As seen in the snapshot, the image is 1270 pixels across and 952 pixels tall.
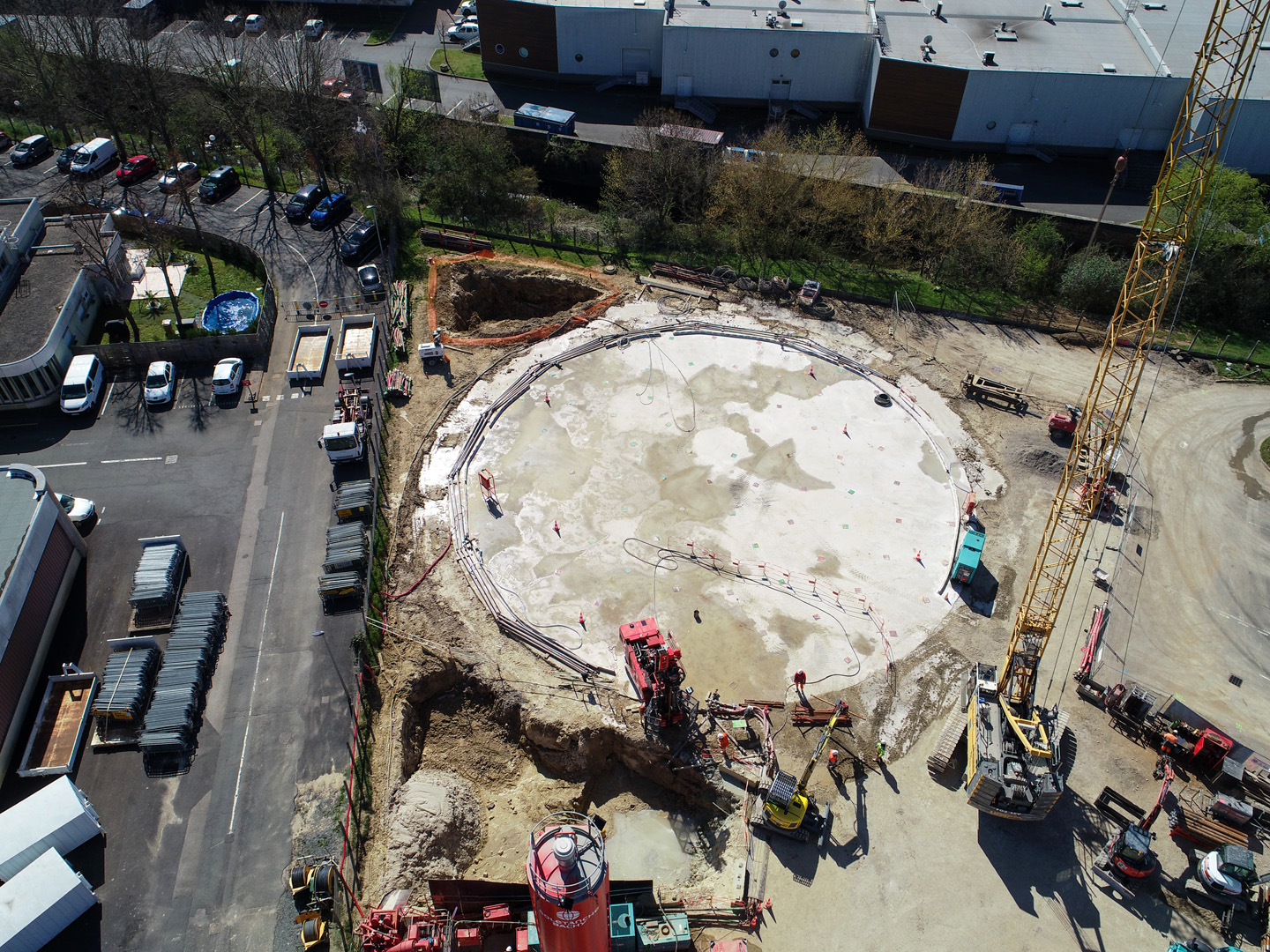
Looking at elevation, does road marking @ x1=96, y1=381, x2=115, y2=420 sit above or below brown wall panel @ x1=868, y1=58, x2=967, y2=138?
below

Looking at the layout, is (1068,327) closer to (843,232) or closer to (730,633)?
(843,232)

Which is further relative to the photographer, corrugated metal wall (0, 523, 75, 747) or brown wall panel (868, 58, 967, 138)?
brown wall panel (868, 58, 967, 138)

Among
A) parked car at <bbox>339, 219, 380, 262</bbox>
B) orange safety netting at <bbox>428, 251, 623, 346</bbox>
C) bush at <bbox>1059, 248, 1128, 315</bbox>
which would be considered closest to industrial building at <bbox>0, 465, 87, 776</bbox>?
orange safety netting at <bbox>428, 251, 623, 346</bbox>

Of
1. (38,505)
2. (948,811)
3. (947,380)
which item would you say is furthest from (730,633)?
(38,505)

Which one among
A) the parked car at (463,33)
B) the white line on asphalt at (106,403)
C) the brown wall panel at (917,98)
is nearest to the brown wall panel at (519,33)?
the parked car at (463,33)

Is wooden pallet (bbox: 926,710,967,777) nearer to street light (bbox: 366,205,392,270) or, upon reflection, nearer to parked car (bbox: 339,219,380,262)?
street light (bbox: 366,205,392,270)

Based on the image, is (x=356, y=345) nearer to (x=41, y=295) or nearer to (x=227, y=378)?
(x=227, y=378)

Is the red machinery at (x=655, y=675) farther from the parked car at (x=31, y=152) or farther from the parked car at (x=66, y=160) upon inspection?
the parked car at (x=31, y=152)
